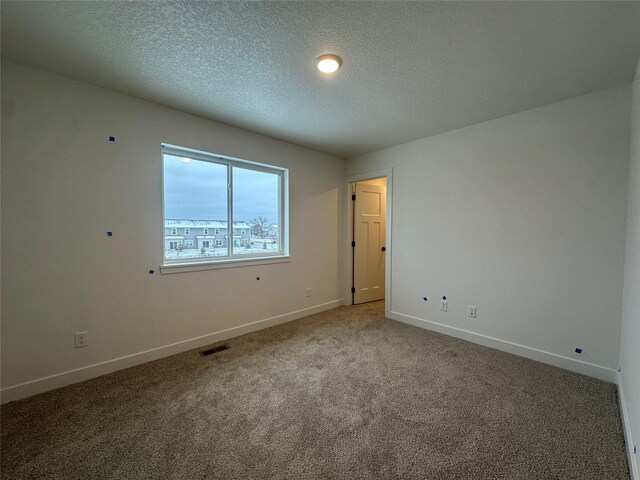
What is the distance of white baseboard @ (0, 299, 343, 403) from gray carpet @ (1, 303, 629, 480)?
0.28 ft

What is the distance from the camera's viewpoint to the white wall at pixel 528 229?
2.20 metres

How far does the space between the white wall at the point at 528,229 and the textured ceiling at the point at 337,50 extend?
35 cm

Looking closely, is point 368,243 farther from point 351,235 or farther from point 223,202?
point 223,202

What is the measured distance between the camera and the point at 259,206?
11.4 feet

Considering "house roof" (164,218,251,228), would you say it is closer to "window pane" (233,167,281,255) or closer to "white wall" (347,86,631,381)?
"window pane" (233,167,281,255)

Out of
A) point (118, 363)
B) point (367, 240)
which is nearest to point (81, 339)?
point (118, 363)

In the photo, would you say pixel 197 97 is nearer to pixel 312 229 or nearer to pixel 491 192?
pixel 312 229

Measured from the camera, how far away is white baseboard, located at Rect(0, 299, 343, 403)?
1.94m

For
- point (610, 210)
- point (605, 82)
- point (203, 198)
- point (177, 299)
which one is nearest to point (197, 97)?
point (203, 198)

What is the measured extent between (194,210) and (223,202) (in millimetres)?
346

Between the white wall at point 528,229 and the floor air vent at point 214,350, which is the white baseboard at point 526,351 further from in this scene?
the floor air vent at point 214,350

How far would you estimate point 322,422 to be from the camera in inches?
67.6

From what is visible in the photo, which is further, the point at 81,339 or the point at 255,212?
the point at 255,212

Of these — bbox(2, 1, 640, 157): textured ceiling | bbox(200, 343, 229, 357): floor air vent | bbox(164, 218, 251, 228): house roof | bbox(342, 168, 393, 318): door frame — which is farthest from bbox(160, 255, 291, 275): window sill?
bbox(2, 1, 640, 157): textured ceiling
